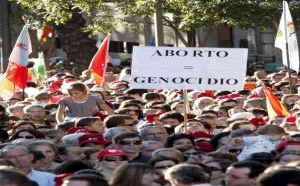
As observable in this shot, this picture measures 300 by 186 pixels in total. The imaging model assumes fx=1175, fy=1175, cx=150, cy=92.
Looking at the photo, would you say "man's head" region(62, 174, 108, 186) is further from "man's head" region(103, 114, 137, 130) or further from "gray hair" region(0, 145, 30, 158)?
"man's head" region(103, 114, 137, 130)

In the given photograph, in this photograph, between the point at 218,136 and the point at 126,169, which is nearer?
the point at 126,169

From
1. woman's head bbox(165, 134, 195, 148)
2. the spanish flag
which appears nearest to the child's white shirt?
woman's head bbox(165, 134, 195, 148)

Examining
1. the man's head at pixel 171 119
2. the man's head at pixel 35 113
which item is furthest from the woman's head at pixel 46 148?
the man's head at pixel 35 113

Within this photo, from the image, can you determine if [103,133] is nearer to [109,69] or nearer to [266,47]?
[109,69]

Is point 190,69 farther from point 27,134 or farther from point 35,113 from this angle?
point 27,134

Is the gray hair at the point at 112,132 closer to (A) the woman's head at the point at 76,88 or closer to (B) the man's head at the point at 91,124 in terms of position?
(B) the man's head at the point at 91,124

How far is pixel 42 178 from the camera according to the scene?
10141mm

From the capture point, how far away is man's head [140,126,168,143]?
13.1 m

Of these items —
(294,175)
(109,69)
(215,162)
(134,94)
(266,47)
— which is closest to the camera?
(294,175)

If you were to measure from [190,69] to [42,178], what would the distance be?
18.0 ft

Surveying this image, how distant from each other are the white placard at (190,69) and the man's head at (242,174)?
222 inches

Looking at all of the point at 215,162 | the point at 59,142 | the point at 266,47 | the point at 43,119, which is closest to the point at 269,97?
the point at 43,119

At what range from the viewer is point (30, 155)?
35.1 ft

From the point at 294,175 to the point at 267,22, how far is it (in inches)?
965
